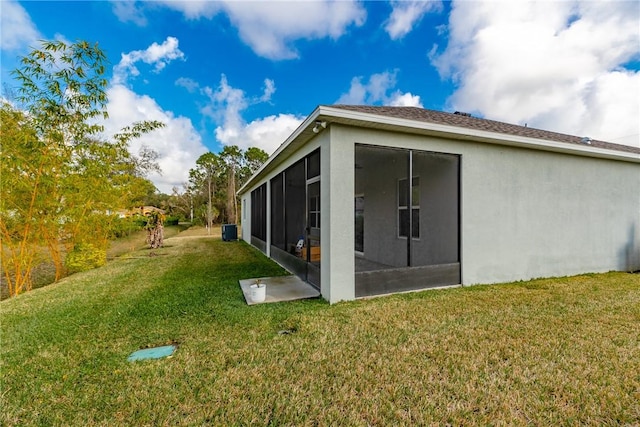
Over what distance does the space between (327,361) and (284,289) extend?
282 centimetres

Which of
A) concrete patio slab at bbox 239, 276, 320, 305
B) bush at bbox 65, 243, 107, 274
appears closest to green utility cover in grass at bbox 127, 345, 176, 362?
concrete patio slab at bbox 239, 276, 320, 305

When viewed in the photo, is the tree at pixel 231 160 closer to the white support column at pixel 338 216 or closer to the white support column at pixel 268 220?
the white support column at pixel 268 220

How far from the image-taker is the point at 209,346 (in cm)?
306

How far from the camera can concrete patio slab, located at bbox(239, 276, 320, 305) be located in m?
4.88

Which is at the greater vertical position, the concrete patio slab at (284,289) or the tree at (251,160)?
the tree at (251,160)

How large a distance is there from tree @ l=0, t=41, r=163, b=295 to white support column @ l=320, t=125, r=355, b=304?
432 centimetres

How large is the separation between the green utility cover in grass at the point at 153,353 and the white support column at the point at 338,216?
236 centimetres

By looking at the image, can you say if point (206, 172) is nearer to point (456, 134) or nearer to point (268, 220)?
point (268, 220)

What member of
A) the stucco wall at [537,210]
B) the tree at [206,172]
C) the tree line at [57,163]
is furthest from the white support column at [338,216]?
the tree at [206,172]

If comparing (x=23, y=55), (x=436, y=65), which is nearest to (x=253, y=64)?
(x=436, y=65)

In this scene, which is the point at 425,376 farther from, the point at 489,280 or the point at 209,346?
the point at 489,280

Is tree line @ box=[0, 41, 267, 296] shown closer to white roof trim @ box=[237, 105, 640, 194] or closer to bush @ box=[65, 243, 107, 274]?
bush @ box=[65, 243, 107, 274]

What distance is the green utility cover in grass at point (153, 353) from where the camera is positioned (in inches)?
113

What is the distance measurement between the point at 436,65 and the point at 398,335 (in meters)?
11.1
